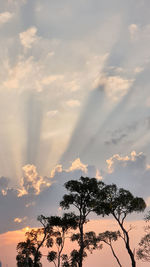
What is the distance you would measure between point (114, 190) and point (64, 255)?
46096 millimetres

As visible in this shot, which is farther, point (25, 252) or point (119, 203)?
point (25, 252)

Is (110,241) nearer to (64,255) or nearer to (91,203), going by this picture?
(64,255)

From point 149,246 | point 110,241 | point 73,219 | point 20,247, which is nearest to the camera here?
point 73,219

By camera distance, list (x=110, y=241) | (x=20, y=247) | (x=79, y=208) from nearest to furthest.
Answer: (x=79, y=208) → (x=110, y=241) → (x=20, y=247)

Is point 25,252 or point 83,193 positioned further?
point 25,252

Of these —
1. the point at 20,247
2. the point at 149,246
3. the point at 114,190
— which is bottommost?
the point at 149,246

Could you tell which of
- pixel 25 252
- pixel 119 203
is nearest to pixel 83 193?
pixel 119 203

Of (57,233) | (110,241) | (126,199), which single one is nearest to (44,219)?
(57,233)

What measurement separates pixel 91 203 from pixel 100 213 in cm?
559

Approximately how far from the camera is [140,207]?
2361 inches

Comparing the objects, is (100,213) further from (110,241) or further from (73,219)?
(110,241)

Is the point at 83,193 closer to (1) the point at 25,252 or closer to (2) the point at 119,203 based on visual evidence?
(2) the point at 119,203

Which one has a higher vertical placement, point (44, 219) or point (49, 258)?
point (44, 219)

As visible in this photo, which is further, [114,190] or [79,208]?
[114,190]
